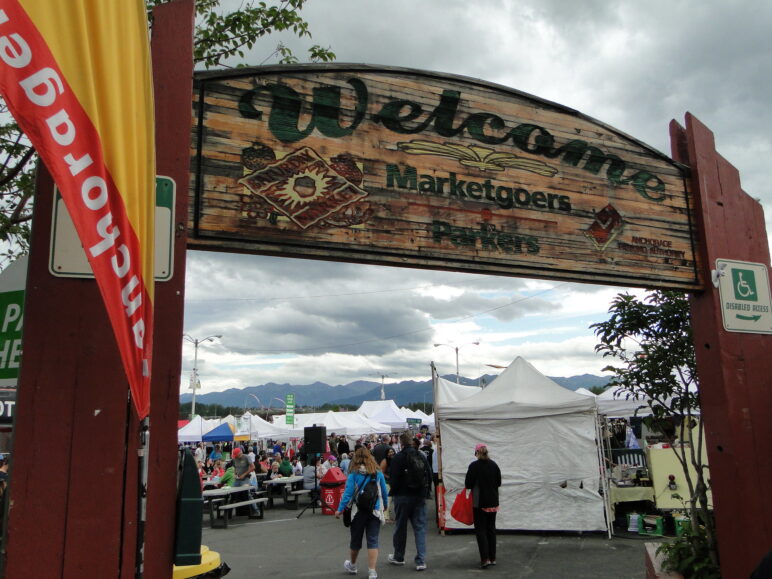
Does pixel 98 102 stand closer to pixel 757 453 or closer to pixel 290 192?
pixel 290 192

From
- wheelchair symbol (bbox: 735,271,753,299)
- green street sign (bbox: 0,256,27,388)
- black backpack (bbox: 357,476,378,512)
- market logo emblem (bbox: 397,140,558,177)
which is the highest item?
market logo emblem (bbox: 397,140,558,177)

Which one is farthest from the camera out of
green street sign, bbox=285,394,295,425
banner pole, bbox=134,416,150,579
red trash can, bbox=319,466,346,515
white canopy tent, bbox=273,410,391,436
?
green street sign, bbox=285,394,295,425

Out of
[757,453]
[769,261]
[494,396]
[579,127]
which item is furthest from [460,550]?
[579,127]

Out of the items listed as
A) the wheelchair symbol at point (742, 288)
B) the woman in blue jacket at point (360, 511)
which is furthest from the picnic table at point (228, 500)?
the wheelchair symbol at point (742, 288)

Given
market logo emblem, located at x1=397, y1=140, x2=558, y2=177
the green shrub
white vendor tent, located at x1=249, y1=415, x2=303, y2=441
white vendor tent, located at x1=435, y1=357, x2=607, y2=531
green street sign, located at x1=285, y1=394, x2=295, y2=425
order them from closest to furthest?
market logo emblem, located at x1=397, y1=140, x2=558, y2=177 → the green shrub → white vendor tent, located at x1=435, y1=357, x2=607, y2=531 → white vendor tent, located at x1=249, y1=415, x2=303, y2=441 → green street sign, located at x1=285, y1=394, x2=295, y2=425

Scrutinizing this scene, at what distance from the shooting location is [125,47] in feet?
8.75

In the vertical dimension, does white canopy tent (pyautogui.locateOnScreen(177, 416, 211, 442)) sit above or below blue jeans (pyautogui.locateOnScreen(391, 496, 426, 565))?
above

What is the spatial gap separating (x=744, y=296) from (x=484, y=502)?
5.15m

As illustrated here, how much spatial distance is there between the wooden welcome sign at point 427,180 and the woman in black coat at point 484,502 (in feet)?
16.7

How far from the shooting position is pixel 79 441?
131 inches

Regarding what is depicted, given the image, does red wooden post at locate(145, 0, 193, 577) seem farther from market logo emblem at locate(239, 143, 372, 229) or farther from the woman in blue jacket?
the woman in blue jacket

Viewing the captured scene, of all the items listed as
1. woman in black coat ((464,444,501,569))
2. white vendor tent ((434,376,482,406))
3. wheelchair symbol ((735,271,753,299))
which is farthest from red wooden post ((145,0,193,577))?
white vendor tent ((434,376,482,406))

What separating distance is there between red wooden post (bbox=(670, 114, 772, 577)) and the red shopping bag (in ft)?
→ 15.3

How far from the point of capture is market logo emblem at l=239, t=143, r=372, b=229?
14.1 feet
